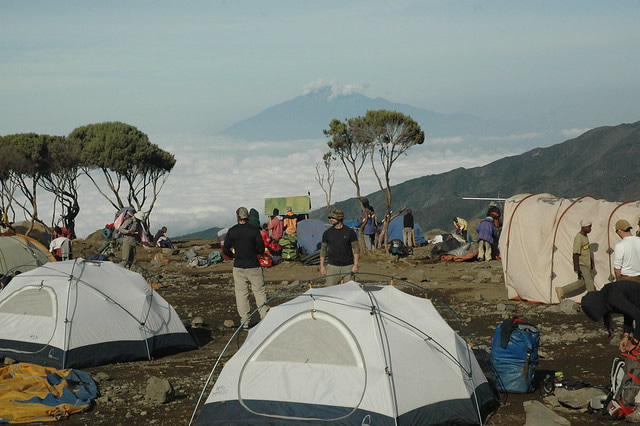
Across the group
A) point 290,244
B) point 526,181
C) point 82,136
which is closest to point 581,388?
point 290,244

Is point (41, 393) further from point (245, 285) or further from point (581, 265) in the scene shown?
point (581, 265)

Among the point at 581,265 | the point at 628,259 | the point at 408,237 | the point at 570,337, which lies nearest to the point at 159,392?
the point at 628,259

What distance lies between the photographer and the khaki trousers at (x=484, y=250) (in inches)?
1029

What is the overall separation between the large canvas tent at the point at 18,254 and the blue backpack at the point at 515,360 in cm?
1334

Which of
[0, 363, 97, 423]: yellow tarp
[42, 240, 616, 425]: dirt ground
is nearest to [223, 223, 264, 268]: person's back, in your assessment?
[42, 240, 616, 425]: dirt ground

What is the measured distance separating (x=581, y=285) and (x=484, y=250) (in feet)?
31.1

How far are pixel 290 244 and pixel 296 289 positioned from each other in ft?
22.3

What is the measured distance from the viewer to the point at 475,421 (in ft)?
30.5

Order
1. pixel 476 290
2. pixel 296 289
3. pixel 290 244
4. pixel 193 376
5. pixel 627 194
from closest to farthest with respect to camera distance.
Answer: pixel 193 376 < pixel 476 290 < pixel 296 289 < pixel 290 244 < pixel 627 194

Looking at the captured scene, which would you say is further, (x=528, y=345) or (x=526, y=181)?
(x=526, y=181)

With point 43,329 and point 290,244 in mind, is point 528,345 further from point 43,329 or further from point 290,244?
point 290,244

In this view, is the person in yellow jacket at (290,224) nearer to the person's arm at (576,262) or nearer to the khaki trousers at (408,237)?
the khaki trousers at (408,237)

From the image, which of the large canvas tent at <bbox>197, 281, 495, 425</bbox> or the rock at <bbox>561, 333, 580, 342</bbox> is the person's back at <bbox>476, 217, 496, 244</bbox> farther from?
the large canvas tent at <bbox>197, 281, 495, 425</bbox>

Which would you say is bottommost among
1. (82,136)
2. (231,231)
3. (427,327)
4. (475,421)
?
(475,421)
